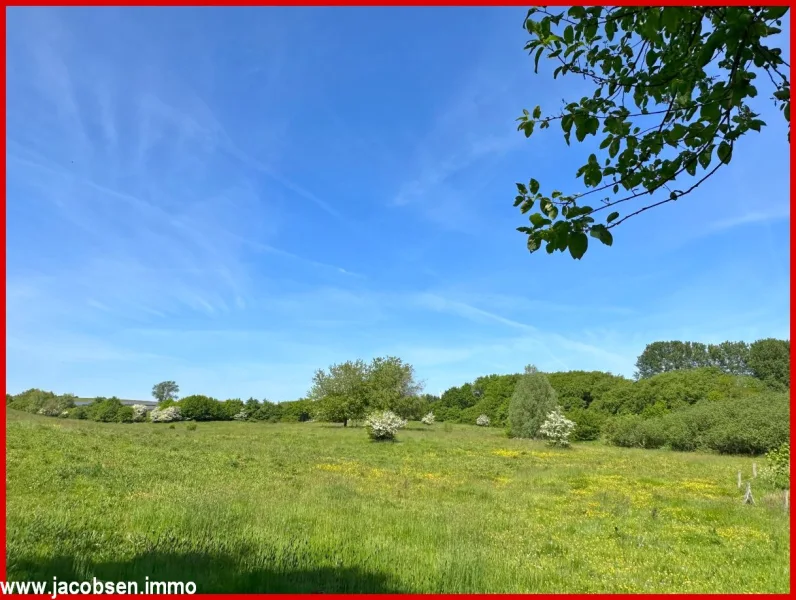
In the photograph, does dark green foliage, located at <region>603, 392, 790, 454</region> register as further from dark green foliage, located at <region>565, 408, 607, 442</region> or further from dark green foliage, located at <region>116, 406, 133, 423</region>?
dark green foliage, located at <region>116, 406, 133, 423</region>

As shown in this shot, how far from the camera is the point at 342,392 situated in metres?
56.8

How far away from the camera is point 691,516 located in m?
13.0

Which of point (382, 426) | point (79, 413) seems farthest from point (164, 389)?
point (382, 426)

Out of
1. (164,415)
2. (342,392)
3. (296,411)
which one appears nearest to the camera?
(342,392)

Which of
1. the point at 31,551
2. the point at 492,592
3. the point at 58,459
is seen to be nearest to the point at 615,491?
the point at 492,592

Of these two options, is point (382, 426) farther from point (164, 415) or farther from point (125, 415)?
point (125, 415)

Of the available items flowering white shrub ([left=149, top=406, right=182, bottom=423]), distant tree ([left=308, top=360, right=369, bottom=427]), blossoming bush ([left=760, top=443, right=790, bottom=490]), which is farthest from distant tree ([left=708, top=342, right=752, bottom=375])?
flowering white shrub ([left=149, top=406, right=182, bottom=423])

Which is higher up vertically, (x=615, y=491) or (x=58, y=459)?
(x=58, y=459)

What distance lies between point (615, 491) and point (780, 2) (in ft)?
57.6

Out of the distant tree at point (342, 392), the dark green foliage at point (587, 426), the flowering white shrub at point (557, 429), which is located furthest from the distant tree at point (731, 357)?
the distant tree at point (342, 392)

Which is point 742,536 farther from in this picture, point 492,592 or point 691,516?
point 492,592

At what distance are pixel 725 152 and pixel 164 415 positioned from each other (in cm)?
7372

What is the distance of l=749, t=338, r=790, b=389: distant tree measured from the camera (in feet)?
234

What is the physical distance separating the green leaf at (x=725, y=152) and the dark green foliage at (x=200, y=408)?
7591 cm
